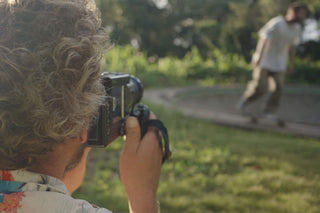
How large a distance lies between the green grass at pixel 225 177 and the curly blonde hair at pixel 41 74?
1.80 meters

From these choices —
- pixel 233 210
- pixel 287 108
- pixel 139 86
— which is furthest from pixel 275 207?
pixel 287 108

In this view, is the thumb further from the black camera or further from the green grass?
the green grass

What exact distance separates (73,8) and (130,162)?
47 cm

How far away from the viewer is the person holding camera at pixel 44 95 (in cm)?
74

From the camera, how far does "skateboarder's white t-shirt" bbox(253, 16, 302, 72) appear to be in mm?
5527

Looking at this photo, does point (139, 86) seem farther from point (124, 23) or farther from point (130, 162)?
point (124, 23)

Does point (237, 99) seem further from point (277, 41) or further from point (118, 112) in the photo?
point (118, 112)

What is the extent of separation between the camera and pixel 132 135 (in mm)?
1122

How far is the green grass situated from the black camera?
1373 mm

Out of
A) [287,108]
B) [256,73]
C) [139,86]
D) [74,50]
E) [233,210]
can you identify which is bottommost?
[287,108]

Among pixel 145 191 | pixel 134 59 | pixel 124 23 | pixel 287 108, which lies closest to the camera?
pixel 145 191

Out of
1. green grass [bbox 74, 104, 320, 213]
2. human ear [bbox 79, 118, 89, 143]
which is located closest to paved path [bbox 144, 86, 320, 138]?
green grass [bbox 74, 104, 320, 213]

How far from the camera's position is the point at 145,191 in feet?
3.45

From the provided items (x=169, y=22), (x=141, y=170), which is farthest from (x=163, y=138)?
(x=169, y=22)
